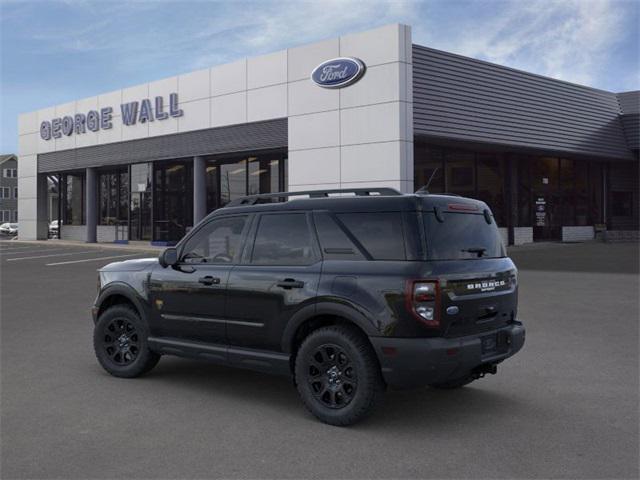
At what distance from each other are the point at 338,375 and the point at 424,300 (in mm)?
924

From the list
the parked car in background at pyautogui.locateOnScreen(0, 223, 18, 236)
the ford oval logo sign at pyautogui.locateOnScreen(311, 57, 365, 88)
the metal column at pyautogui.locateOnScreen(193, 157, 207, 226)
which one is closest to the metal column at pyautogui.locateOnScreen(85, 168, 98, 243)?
the metal column at pyautogui.locateOnScreen(193, 157, 207, 226)

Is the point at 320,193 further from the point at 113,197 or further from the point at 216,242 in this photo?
the point at 113,197

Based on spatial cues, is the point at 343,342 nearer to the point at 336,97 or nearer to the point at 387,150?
the point at 387,150

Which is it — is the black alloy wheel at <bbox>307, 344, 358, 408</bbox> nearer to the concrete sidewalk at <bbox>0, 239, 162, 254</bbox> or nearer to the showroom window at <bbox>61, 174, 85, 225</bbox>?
the concrete sidewalk at <bbox>0, 239, 162, 254</bbox>

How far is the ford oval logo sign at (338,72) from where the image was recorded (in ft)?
70.5

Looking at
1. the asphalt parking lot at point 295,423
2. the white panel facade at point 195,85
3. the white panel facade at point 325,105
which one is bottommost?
the asphalt parking lot at point 295,423

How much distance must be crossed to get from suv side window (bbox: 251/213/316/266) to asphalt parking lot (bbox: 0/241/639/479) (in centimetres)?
123

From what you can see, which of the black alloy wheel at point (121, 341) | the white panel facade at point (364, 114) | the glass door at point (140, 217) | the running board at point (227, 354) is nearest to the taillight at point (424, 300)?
the running board at point (227, 354)

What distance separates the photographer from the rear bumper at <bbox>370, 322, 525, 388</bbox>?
183 inches

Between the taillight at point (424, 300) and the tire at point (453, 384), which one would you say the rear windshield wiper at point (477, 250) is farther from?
the tire at point (453, 384)

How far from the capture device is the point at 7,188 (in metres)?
90.8

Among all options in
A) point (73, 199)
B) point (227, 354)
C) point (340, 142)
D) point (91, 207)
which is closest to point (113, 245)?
point (91, 207)

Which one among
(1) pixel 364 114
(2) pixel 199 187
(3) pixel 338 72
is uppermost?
(3) pixel 338 72

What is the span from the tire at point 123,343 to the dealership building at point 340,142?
48.2ft
